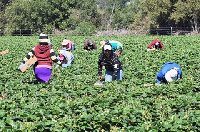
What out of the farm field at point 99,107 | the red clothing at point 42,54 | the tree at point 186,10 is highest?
the tree at point 186,10

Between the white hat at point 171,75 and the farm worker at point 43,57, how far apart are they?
2947 millimetres

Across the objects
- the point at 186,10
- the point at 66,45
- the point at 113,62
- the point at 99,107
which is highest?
the point at 186,10

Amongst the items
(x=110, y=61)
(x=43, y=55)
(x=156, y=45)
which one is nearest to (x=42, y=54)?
(x=43, y=55)

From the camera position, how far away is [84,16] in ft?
204

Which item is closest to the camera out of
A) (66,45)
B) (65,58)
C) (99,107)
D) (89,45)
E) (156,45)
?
(99,107)

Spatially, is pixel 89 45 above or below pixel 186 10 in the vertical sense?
below

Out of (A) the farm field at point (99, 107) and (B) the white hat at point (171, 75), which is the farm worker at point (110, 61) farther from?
(B) the white hat at point (171, 75)

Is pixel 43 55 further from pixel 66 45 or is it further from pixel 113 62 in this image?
pixel 66 45

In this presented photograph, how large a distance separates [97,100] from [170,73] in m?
3.34

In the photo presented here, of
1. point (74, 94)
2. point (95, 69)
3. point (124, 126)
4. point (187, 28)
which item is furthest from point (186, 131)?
point (187, 28)

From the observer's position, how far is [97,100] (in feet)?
22.2

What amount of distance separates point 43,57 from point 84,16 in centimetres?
5403

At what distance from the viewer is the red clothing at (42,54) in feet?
28.9

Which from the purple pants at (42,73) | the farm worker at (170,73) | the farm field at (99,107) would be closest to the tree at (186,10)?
the farm worker at (170,73)
